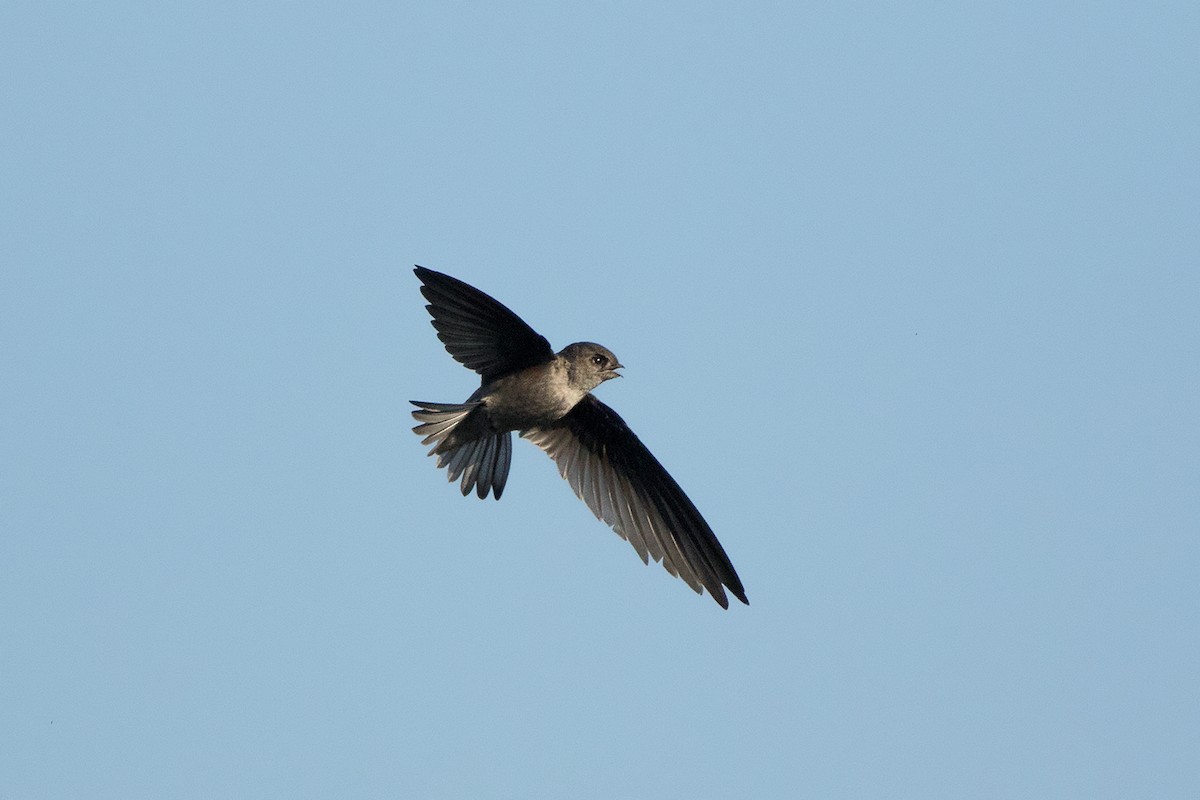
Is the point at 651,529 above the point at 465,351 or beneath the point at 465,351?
beneath

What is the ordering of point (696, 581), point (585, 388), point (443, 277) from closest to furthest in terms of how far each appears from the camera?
1. point (443, 277)
2. point (585, 388)
3. point (696, 581)

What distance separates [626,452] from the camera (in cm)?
1073

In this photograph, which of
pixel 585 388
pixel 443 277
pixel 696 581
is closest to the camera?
pixel 443 277

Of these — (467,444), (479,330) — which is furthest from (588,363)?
(467,444)

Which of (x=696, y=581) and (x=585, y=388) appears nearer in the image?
(x=585, y=388)

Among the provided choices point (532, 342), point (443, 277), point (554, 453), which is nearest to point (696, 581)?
point (554, 453)

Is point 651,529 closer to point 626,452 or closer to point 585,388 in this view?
point 626,452

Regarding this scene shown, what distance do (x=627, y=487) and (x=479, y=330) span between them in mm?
2156

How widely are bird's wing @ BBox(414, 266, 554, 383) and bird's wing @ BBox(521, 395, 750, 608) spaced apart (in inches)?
53.7

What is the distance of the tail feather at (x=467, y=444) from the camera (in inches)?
360

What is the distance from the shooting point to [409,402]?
29.9 feet

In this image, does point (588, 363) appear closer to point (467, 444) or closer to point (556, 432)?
point (467, 444)

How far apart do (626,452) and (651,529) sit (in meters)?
0.61

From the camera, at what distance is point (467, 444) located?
962 cm
